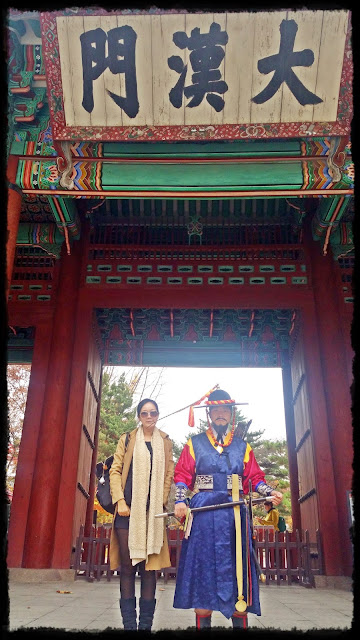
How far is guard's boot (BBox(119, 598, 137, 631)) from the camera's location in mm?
3203

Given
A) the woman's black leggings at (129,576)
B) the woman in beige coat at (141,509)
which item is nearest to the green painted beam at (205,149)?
the woman in beige coat at (141,509)

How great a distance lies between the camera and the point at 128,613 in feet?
10.6

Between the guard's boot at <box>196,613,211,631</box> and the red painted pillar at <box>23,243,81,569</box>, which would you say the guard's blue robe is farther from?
the red painted pillar at <box>23,243,81,569</box>

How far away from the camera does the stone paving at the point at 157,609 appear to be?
141 inches

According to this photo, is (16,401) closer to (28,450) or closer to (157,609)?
(28,450)

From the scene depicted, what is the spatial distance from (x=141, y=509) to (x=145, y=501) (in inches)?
2.3

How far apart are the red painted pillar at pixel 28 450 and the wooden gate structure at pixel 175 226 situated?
2 cm

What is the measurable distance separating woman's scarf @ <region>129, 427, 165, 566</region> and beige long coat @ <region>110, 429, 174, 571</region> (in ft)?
0.16

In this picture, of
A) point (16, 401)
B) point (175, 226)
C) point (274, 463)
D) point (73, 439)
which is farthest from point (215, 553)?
point (274, 463)

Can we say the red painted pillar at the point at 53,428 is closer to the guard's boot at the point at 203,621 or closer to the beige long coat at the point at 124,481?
the beige long coat at the point at 124,481

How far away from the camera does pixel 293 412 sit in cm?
912

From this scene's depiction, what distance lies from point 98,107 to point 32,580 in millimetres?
5453

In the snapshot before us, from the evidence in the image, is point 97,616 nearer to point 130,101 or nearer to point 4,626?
point 4,626

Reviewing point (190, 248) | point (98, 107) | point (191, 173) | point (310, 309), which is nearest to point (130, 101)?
point (98, 107)
